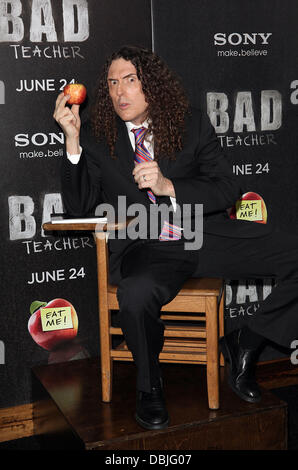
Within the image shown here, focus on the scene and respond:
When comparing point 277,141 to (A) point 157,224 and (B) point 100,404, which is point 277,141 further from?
(B) point 100,404

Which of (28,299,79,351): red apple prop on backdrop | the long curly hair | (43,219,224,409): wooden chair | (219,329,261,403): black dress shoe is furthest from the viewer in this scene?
(28,299,79,351): red apple prop on backdrop

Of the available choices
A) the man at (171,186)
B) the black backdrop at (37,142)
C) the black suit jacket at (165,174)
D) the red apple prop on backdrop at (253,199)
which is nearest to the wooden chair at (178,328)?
the man at (171,186)

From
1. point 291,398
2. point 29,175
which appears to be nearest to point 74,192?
point 29,175

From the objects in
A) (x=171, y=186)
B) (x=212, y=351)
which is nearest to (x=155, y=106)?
(x=171, y=186)

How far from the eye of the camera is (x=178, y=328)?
2410mm

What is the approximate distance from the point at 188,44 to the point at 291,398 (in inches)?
74.5

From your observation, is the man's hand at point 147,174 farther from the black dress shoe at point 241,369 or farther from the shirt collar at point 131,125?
the black dress shoe at point 241,369


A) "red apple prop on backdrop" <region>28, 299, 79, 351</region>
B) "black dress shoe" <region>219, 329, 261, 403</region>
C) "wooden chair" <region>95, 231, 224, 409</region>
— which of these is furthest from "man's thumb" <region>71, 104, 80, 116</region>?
"black dress shoe" <region>219, 329, 261, 403</region>

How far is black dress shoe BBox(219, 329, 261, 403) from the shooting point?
240 centimetres

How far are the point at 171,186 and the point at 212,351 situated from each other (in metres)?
0.66

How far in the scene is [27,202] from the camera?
279cm

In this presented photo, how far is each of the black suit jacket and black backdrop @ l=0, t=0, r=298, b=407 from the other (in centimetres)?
29

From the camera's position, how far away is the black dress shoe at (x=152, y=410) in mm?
2168

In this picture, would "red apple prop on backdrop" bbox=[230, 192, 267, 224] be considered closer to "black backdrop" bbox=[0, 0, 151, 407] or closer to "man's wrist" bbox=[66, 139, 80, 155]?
"black backdrop" bbox=[0, 0, 151, 407]
